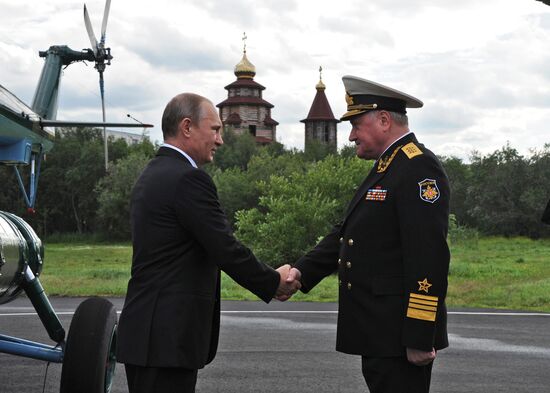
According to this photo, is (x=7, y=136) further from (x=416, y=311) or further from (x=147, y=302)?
(x=416, y=311)

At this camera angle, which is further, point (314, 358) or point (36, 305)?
point (314, 358)

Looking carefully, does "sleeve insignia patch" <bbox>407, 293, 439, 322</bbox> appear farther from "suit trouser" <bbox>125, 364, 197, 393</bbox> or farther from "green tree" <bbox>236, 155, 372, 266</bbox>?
"green tree" <bbox>236, 155, 372, 266</bbox>

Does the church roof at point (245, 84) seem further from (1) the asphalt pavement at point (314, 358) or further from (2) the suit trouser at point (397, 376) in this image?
(2) the suit trouser at point (397, 376)

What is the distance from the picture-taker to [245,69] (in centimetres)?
11194

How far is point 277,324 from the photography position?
9.94 metres

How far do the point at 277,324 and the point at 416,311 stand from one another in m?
6.56

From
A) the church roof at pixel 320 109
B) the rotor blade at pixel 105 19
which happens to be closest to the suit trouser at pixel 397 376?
the rotor blade at pixel 105 19

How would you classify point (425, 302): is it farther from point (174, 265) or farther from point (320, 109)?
point (320, 109)

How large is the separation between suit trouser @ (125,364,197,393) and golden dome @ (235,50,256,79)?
358 feet

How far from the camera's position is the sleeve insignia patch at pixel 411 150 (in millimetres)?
3711

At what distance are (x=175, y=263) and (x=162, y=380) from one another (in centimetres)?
53

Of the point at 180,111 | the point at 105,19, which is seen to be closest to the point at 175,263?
the point at 180,111

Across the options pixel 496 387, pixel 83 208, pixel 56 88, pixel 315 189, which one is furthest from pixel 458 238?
pixel 83 208

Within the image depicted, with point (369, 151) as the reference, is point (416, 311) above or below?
below
